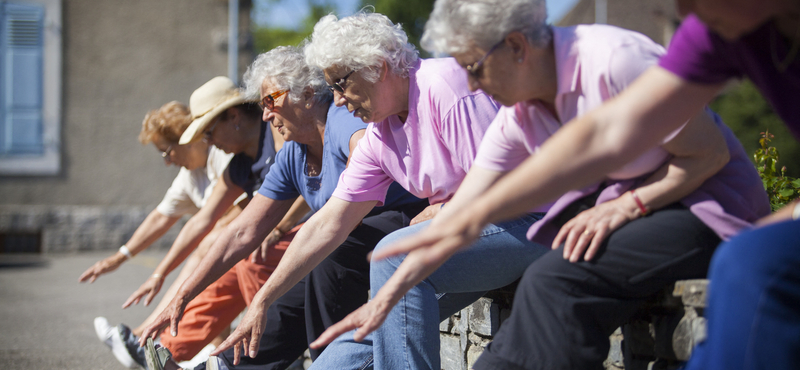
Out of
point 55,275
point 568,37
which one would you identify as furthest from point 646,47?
point 55,275

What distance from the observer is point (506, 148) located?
5.88 feet

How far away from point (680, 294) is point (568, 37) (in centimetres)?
70

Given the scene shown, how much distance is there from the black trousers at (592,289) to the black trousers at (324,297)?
122 centimetres

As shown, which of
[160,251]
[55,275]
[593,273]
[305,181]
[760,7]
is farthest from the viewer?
[160,251]

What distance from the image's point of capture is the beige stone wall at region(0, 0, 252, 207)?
37.7 feet

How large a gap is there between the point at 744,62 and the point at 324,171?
1.95 m

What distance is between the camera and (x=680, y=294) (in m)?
1.71

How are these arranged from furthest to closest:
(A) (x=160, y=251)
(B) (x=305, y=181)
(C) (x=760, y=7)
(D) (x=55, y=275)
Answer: (A) (x=160, y=251), (D) (x=55, y=275), (B) (x=305, y=181), (C) (x=760, y=7)

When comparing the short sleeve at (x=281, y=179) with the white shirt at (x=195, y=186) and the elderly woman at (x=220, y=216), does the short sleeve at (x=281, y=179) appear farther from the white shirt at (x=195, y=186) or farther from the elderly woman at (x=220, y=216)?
the white shirt at (x=195, y=186)

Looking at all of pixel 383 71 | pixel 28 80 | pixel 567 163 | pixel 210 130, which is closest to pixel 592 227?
pixel 567 163

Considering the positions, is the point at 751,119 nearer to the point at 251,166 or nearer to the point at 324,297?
the point at 251,166

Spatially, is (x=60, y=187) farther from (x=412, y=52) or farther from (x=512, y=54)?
(x=512, y=54)

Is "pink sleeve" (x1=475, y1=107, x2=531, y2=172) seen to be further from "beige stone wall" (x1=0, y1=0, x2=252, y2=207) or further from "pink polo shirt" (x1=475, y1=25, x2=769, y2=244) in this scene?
"beige stone wall" (x1=0, y1=0, x2=252, y2=207)

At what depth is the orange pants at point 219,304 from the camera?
3467 millimetres
